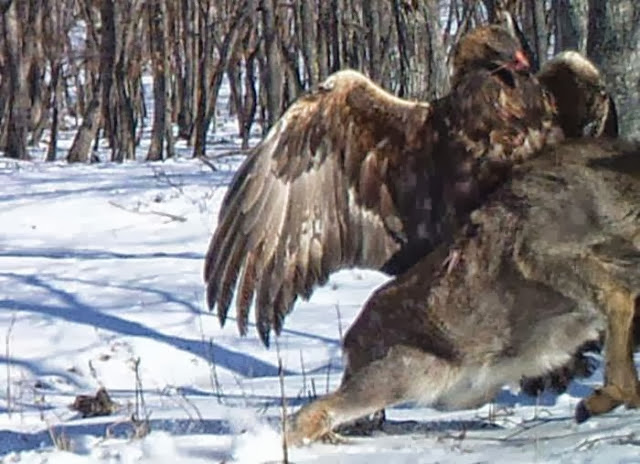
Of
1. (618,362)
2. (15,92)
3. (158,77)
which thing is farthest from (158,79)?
(618,362)

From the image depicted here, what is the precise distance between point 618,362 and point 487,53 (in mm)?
1313

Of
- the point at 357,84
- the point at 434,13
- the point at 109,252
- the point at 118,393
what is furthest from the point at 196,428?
the point at 109,252

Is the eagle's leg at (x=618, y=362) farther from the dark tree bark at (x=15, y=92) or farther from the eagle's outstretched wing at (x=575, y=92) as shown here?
the dark tree bark at (x=15, y=92)

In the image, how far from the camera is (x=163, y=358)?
1055 centimetres

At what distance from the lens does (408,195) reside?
6004 millimetres

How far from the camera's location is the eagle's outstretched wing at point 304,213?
5.98 metres

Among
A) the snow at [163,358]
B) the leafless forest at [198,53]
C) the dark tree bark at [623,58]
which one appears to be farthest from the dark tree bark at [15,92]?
the dark tree bark at [623,58]

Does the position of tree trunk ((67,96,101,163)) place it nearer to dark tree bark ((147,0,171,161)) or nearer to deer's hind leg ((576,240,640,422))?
dark tree bark ((147,0,171,161))

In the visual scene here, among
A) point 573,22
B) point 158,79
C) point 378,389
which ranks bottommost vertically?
point 158,79

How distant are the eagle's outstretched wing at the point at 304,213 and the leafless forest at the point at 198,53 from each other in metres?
2.38

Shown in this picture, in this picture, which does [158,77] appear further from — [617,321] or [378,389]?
[617,321]

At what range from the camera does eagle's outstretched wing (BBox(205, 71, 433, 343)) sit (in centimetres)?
598

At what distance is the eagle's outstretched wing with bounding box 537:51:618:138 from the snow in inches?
42.0

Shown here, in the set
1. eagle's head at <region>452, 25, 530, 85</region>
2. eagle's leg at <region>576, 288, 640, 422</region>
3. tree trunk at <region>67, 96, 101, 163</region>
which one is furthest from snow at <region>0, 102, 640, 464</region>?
tree trunk at <region>67, 96, 101, 163</region>
